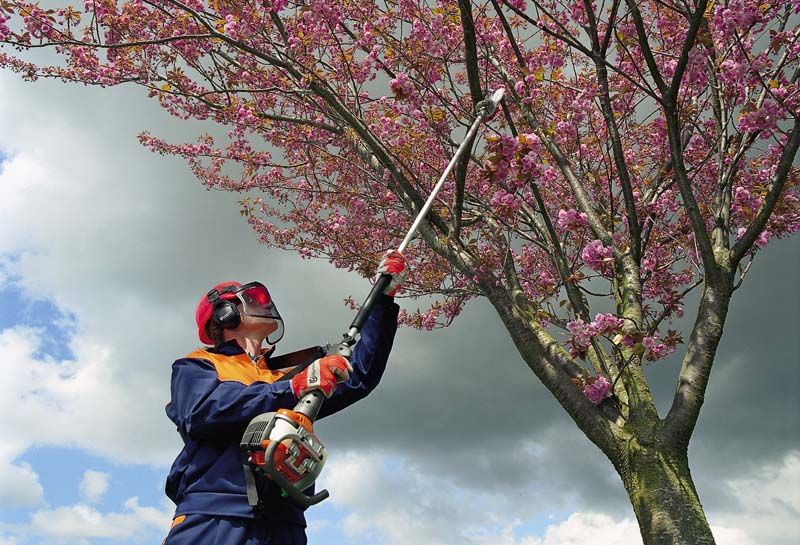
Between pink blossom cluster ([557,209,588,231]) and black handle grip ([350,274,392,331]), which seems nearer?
black handle grip ([350,274,392,331])

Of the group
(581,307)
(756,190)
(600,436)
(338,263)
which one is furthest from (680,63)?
(338,263)

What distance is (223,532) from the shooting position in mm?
2721

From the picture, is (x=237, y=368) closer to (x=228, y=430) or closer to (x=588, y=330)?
(x=228, y=430)

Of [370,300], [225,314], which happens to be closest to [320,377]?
[370,300]

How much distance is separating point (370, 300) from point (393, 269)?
0.24m

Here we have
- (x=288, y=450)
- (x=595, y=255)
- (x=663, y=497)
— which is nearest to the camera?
(x=288, y=450)

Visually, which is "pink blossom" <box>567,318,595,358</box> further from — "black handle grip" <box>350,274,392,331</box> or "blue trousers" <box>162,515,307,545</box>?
"blue trousers" <box>162,515,307,545</box>

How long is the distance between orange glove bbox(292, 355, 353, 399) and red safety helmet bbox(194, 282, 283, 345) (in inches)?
30.7

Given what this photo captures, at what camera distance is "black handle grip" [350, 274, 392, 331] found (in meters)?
3.40

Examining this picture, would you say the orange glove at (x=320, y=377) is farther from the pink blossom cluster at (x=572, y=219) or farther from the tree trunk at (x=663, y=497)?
the pink blossom cluster at (x=572, y=219)

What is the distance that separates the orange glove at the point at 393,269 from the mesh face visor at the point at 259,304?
65 centimetres

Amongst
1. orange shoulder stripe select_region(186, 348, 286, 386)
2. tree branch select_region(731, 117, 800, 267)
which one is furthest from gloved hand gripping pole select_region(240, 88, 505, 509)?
tree branch select_region(731, 117, 800, 267)

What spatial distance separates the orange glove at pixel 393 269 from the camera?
3.58 metres

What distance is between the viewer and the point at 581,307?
17.7 ft
